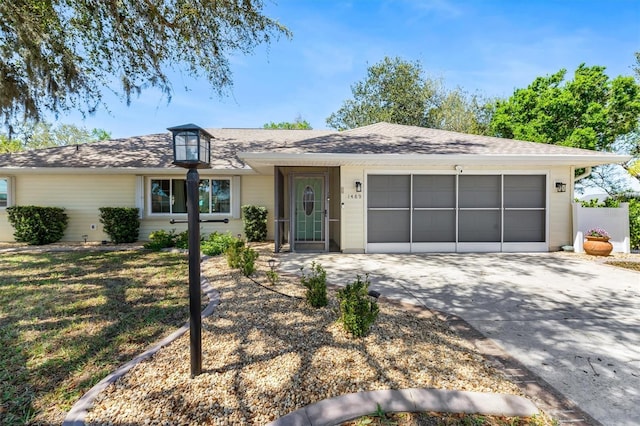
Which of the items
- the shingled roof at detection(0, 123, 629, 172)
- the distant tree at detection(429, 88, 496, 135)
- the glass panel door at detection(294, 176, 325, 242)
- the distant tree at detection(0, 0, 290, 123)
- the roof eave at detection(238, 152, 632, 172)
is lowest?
the glass panel door at detection(294, 176, 325, 242)

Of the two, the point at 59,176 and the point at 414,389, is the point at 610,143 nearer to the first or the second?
the point at 414,389

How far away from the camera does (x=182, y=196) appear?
10.1 meters

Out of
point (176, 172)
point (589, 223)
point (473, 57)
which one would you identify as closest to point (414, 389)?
point (589, 223)

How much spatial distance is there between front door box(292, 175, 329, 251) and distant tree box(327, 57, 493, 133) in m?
16.2

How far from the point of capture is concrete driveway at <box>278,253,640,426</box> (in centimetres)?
229

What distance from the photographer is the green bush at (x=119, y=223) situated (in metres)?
9.17

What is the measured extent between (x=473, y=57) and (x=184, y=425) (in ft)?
54.5

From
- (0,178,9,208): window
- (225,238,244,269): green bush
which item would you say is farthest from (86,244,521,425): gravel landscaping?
(0,178,9,208): window

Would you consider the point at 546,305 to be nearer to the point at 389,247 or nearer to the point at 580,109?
the point at 389,247

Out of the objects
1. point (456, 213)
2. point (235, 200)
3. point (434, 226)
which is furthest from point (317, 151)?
point (456, 213)

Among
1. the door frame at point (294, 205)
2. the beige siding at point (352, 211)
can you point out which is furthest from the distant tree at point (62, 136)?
the beige siding at point (352, 211)

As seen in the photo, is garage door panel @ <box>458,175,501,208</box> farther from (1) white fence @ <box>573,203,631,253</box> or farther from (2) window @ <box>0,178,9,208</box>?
(2) window @ <box>0,178,9,208</box>

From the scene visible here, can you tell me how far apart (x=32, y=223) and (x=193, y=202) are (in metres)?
10.3

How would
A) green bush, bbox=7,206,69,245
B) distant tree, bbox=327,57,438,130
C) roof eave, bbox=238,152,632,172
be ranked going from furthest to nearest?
distant tree, bbox=327,57,438,130
green bush, bbox=7,206,69,245
roof eave, bbox=238,152,632,172
